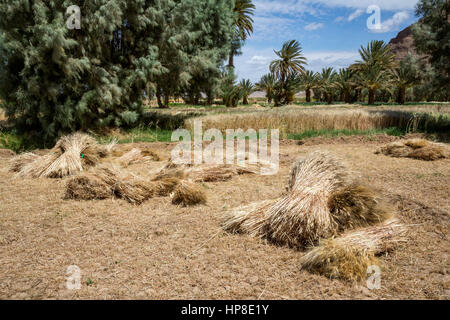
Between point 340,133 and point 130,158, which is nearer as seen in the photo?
point 130,158

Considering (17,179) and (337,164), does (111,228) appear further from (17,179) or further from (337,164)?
(17,179)

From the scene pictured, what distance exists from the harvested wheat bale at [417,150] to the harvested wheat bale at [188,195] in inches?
201

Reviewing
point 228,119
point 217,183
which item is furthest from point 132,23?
point 217,183

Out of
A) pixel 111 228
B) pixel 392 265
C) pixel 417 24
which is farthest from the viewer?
pixel 417 24

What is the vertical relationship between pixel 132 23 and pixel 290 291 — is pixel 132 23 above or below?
above

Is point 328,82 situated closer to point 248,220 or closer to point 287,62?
point 287,62

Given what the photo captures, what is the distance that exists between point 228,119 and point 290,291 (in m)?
8.38

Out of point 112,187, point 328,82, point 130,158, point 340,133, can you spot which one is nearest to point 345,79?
point 328,82

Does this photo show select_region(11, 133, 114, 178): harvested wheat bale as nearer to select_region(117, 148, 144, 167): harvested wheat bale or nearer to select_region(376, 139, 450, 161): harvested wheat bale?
select_region(117, 148, 144, 167): harvested wheat bale

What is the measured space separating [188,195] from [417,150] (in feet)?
18.0

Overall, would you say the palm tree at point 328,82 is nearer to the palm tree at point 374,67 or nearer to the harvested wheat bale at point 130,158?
the palm tree at point 374,67

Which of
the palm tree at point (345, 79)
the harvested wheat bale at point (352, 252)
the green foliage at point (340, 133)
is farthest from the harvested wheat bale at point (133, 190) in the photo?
the palm tree at point (345, 79)

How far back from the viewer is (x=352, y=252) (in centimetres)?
229
